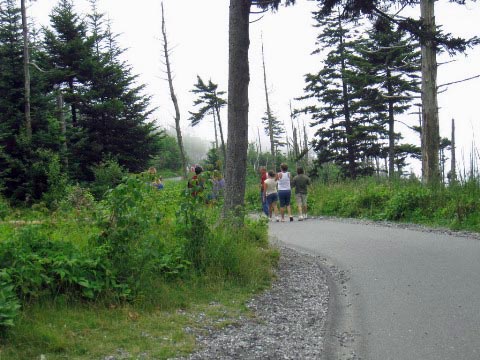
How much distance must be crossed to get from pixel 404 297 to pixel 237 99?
522 cm

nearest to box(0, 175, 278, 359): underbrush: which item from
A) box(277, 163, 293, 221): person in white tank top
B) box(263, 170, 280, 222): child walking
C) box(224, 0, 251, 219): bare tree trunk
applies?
box(224, 0, 251, 219): bare tree trunk

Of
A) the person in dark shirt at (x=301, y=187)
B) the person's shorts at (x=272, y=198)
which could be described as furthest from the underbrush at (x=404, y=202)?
the person's shorts at (x=272, y=198)

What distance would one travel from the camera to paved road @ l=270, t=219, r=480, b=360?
500cm

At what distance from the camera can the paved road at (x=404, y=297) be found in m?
5.00

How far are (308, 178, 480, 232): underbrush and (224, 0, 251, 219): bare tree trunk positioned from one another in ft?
21.4

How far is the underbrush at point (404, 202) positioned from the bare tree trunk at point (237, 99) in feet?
21.4

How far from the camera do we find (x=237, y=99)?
1009 centimetres

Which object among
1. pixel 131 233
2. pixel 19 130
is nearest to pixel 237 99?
pixel 131 233

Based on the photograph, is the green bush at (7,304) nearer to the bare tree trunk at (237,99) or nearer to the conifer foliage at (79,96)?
the bare tree trunk at (237,99)

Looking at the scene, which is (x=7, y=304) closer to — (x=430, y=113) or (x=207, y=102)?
(x=430, y=113)

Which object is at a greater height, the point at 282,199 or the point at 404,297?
the point at 282,199

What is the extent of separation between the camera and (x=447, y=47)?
12047 mm

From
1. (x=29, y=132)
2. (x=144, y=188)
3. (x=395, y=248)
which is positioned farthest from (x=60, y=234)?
(x=29, y=132)

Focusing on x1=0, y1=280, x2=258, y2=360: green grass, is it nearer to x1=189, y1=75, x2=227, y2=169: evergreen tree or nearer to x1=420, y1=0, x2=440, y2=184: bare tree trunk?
x1=420, y1=0, x2=440, y2=184: bare tree trunk
